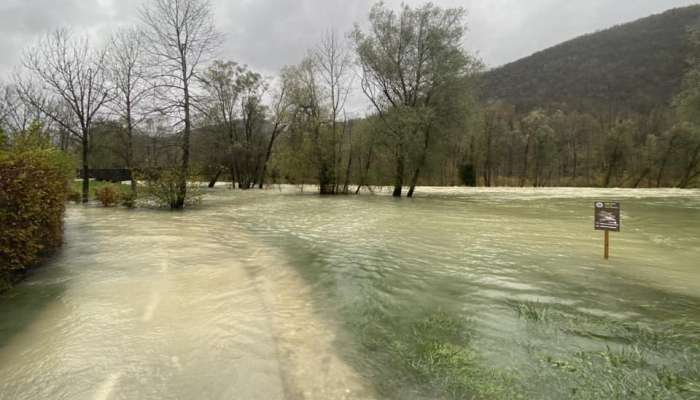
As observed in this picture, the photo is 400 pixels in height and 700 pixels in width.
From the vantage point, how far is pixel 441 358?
299cm

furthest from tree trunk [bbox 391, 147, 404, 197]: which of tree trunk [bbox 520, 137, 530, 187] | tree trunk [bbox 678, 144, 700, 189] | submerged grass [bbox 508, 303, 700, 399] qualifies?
tree trunk [bbox 678, 144, 700, 189]

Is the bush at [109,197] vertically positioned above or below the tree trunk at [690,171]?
below

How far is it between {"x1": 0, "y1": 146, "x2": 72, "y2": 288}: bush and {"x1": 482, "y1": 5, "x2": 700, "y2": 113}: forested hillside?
80361 mm

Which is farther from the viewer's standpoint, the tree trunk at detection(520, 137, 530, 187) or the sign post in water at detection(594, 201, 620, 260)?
the tree trunk at detection(520, 137, 530, 187)

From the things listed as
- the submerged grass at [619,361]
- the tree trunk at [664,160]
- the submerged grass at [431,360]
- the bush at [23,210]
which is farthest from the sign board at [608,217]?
the tree trunk at [664,160]

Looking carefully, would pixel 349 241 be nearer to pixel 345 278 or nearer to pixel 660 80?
pixel 345 278

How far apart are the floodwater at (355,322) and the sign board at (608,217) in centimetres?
66

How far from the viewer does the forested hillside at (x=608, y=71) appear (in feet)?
228

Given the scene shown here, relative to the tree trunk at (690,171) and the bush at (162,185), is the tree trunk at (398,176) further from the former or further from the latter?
the tree trunk at (690,171)

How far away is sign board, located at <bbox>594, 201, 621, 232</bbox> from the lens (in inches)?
240

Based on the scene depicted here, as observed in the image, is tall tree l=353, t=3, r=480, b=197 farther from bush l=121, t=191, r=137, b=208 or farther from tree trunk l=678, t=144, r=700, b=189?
tree trunk l=678, t=144, r=700, b=189

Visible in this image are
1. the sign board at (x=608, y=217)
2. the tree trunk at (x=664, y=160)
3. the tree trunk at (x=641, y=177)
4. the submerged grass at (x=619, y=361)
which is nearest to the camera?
the submerged grass at (x=619, y=361)

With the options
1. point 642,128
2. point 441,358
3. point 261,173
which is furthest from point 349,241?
point 642,128

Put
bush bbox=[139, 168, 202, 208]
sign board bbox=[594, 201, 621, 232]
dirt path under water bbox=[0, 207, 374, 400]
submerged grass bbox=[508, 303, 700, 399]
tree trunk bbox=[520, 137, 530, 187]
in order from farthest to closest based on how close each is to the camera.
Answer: tree trunk bbox=[520, 137, 530, 187], bush bbox=[139, 168, 202, 208], sign board bbox=[594, 201, 621, 232], dirt path under water bbox=[0, 207, 374, 400], submerged grass bbox=[508, 303, 700, 399]
